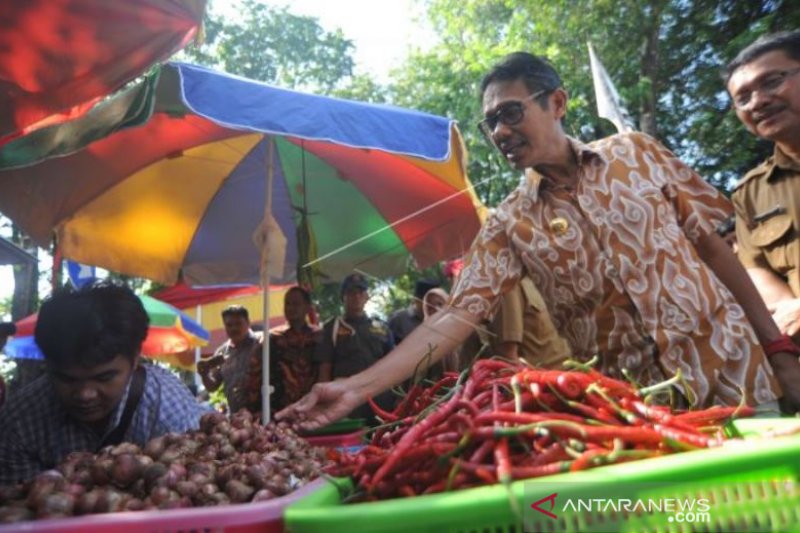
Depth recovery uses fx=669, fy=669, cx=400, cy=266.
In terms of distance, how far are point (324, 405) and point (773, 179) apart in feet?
6.64

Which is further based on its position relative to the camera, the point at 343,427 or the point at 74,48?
the point at 343,427

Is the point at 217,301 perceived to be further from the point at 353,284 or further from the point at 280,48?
the point at 280,48

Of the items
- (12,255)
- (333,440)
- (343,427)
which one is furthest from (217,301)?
(333,440)

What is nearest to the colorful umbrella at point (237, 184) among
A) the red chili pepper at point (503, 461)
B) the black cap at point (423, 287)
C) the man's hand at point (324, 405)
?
the black cap at point (423, 287)

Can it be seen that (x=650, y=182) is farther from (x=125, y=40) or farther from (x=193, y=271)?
(x=193, y=271)

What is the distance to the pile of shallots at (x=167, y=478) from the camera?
1284 millimetres

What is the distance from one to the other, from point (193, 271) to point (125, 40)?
357 centimetres

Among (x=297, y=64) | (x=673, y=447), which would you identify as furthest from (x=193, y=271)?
(x=297, y=64)

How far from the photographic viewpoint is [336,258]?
6.16m

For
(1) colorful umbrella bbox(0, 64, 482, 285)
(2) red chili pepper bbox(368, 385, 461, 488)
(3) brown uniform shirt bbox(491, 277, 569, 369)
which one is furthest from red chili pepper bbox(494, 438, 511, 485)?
(3) brown uniform shirt bbox(491, 277, 569, 369)

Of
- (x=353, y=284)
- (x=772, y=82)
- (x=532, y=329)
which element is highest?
(x=353, y=284)

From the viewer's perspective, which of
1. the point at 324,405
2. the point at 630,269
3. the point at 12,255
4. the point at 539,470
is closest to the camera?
the point at 539,470

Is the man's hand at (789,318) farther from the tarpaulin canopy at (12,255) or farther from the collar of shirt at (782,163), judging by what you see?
the tarpaulin canopy at (12,255)

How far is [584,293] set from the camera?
7.17ft
